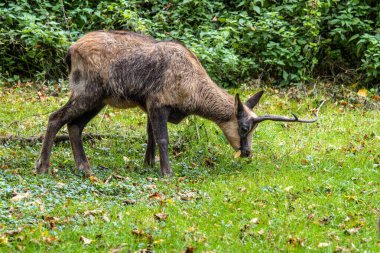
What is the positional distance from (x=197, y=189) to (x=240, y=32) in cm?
606

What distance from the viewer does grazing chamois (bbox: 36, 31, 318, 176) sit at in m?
9.25

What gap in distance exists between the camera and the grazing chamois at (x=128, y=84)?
9.25 m

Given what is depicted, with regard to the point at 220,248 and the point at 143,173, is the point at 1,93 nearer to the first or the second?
the point at 143,173

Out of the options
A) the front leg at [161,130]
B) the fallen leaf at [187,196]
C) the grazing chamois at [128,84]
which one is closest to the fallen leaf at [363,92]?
the grazing chamois at [128,84]

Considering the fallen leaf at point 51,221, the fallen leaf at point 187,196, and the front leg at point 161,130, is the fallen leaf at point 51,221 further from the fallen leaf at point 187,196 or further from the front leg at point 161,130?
the front leg at point 161,130

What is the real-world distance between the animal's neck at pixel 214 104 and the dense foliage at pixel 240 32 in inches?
116

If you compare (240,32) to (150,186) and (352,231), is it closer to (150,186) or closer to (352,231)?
(150,186)

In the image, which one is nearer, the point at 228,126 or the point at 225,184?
the point at 225,184

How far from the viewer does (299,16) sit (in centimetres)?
1424

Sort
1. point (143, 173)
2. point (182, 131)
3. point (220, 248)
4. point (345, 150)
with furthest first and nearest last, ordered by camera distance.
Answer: point (182, 131) → point (345, 150) → point (143, 173) → point (220, 248)

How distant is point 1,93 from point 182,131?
146 inches

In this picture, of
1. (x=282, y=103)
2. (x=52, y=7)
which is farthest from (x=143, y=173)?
(x=52, y=7)

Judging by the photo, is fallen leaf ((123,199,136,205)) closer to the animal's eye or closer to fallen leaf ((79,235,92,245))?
fallen leaf ((79,235,92,245))

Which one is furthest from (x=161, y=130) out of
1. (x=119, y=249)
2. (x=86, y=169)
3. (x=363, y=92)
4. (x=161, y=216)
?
(x=363, y=92)
